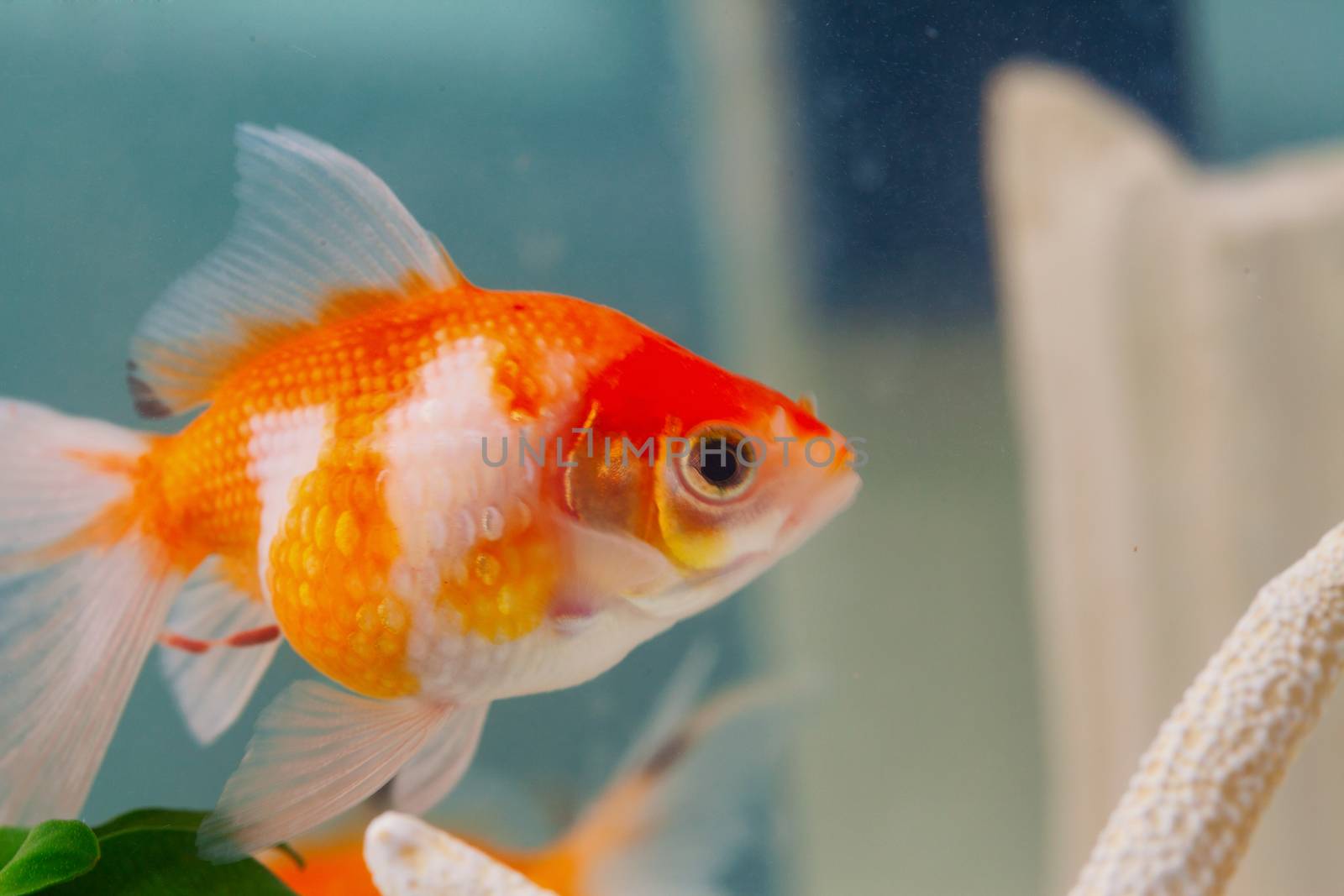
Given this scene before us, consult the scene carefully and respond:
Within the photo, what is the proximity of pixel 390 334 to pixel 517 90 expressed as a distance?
0.32 metres

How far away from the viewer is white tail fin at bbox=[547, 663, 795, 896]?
37.3 inches

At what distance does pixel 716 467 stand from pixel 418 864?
0.23m

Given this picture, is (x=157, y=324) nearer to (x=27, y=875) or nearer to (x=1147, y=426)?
(x=27, y=875)

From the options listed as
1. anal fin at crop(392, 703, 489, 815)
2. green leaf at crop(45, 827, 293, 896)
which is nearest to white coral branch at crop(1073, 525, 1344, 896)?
anal fin at crop(392, 703, 489, 815)

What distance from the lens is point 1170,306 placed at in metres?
1.13

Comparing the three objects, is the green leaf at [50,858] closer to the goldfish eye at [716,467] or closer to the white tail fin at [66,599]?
the white tail fin at [66,599]

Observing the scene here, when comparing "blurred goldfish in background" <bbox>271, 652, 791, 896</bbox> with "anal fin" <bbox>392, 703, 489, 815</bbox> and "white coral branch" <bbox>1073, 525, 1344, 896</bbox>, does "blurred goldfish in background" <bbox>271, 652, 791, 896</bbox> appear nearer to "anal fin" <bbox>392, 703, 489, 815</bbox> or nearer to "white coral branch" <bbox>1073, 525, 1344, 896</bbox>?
"anal fin" <bbox>392, 703, 489, 815</bbox>

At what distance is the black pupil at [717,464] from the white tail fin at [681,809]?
0.57 meters

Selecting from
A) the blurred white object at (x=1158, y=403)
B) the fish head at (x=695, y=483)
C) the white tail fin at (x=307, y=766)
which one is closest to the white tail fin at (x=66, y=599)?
the white tail fin at (x=307, y=766)

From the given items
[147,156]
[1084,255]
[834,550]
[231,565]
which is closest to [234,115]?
[147,156]

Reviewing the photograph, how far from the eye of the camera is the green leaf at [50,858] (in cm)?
48

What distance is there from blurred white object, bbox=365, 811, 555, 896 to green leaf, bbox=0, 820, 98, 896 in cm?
15

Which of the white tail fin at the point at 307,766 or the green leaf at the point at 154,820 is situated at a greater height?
the white tail fin at the point at 307,766

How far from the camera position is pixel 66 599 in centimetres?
56
